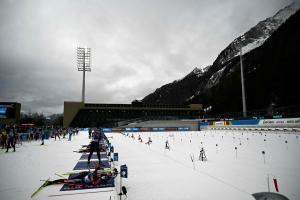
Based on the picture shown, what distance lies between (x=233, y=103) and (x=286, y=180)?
10104 centimetres

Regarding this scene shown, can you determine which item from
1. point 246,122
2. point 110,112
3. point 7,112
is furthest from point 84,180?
point 110,112

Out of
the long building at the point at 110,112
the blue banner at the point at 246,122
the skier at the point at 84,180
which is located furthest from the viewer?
the long building at the point at 110,112

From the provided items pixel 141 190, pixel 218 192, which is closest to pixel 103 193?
pixel 141 190

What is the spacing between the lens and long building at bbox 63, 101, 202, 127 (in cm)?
7756

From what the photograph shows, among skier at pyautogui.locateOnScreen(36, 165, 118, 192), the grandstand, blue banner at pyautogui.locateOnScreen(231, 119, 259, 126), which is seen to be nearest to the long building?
the grandstand

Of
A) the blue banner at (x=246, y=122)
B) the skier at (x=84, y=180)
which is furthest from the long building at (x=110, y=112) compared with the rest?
the skier at (x=84, y=180)

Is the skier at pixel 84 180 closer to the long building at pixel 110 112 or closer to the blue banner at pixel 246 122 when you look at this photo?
the blue banner at pixel 246 122

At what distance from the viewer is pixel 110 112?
8431cm

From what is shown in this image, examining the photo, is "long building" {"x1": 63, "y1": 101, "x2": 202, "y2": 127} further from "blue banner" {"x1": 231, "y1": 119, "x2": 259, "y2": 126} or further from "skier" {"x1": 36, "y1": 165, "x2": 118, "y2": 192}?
"skier" {"x1": 36, "y1": 165, "x2": 118, "y2": 192}

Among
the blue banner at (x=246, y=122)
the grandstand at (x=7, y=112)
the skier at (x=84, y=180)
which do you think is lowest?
the skier at (x=84, y=180)

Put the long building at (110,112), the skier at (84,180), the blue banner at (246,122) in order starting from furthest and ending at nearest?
1. the long building at (110,112)
2. the blue banner at (246,122)
3. the skier at (84,180)

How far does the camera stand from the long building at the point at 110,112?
7756 centimetres

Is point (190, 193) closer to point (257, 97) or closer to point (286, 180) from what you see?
point (286, 180)

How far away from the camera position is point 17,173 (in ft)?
24.5
